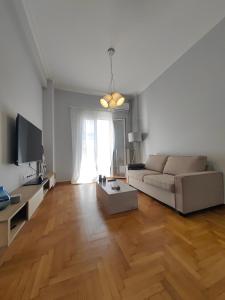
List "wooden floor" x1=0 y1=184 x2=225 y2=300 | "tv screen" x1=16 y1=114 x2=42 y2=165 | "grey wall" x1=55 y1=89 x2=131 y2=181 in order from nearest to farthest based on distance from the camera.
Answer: "wooden floor" x1=0 y1=184 x2=225 y2=300 → "tv screen" x1=16 y1=114 x2=42 y2=165 → "grey wall" x1=55 y1=89 x2=131 y2=181

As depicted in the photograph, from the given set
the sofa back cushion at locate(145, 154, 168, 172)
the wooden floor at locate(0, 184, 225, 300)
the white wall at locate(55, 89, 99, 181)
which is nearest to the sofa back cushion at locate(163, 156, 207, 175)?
the sofa back cushion at locate(145, 154, 168, 172)

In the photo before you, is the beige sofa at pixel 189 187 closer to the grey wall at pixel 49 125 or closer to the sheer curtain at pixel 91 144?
the sheer curtain at pixel 91 144

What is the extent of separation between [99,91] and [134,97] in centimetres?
134

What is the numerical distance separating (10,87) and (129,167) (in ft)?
9.34

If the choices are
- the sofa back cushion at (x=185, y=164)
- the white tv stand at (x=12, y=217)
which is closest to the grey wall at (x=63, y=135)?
the white tv stand at (x=12, y=217)

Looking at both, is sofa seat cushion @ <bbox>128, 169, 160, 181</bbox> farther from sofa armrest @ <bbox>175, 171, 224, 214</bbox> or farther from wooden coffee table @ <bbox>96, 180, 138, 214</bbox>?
sofa armrest @ <bbox>175, 171, 224, 214</bbox>

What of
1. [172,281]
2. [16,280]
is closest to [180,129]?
[172,281]

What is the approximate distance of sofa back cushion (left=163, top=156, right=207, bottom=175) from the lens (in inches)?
92.8

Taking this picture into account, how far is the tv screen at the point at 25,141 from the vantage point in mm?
1885

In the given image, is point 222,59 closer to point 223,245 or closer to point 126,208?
point 223,245

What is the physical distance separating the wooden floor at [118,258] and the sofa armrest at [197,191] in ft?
0.51

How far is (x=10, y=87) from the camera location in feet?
6.04

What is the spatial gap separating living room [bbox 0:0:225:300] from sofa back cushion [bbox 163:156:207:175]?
2 centimetres

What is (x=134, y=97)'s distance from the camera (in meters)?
5.05
